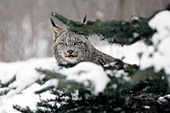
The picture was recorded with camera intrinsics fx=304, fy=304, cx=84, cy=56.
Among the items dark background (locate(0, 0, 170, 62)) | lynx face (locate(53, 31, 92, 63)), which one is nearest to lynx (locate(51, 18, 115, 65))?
lynx face (locate(53, 31, 92, 63))

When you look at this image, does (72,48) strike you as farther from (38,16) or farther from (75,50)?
(38,16)

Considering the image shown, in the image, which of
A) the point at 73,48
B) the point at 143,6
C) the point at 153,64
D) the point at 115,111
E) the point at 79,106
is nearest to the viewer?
the point at 153,64

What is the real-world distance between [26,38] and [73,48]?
8.93m

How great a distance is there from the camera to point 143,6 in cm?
1106

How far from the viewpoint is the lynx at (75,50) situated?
434 centimetres

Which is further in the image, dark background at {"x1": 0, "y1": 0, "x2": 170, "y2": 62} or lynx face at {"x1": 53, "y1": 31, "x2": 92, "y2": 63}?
dark background at {"x1": 0, "y1": 0, "x2": 170, "y2": 62}

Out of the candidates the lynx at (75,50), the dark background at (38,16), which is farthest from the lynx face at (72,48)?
the dark background at (38,16)

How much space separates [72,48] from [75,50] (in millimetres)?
67

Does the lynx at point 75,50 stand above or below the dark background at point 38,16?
below

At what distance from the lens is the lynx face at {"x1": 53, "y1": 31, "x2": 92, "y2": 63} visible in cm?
435

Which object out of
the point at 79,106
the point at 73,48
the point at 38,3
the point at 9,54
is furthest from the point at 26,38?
the point at 79,106

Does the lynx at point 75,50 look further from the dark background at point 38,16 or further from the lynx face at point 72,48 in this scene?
the dark background at point 38,16

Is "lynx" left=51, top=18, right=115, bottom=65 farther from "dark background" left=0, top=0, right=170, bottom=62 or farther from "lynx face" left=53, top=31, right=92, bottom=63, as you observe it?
"dark background" left=0, top=0, right=170, bottom=62

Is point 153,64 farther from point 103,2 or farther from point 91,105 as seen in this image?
point 103,2
